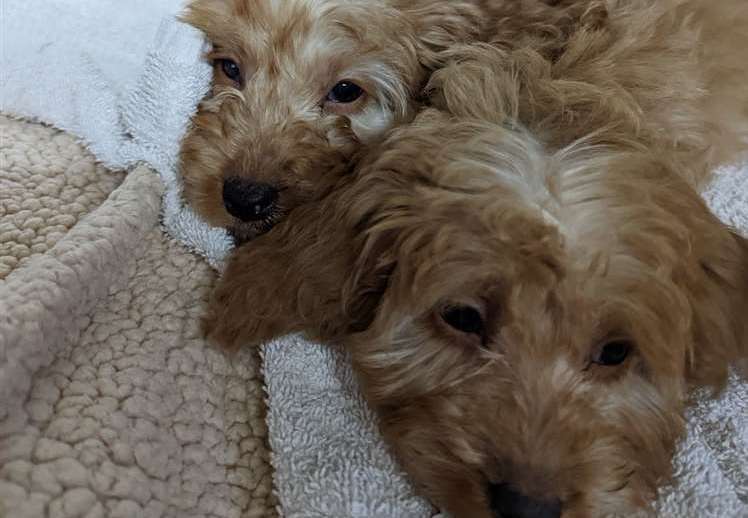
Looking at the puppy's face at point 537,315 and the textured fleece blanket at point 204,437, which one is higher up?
the puppy's face at point 537,315

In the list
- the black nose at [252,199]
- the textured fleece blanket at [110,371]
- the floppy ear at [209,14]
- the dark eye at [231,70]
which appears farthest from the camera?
the dark eye at [231,70]

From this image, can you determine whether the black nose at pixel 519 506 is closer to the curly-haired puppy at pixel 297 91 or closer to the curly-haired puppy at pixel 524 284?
the curly-haired puppy at pixel 524 284

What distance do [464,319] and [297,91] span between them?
710 millimetres

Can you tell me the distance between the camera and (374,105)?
1957mm

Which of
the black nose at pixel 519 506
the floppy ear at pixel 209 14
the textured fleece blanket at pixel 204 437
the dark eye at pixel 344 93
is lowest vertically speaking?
the textured fleece blanket at pixel 204 437

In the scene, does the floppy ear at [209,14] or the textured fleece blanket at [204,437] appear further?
→ the floppy ear at [209,14]

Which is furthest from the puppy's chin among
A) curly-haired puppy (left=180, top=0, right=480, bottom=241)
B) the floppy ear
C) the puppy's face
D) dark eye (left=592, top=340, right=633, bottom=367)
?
dark eye (left=592, top=340, right=633, bottom=367)

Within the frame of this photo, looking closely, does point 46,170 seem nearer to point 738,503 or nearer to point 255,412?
point 255,412

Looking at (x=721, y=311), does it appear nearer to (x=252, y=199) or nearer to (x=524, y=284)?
(x=524, y=284)

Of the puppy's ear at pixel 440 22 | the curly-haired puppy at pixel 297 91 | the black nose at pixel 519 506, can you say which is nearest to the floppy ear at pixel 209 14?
the curly-haired puppy at pixel 297 91

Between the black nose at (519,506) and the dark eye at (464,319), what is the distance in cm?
28

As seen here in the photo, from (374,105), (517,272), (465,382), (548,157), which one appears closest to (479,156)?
(548,157)

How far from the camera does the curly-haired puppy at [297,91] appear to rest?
6.03 ft

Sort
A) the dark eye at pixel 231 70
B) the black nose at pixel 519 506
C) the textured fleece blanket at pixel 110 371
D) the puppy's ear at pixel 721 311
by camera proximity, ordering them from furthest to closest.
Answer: the dark eye at pixel 231 70 < the puppy's ear at pixel 721 311 < the textured fleece blanket at pixel 110 371 < the black nose at pixel 519 506
